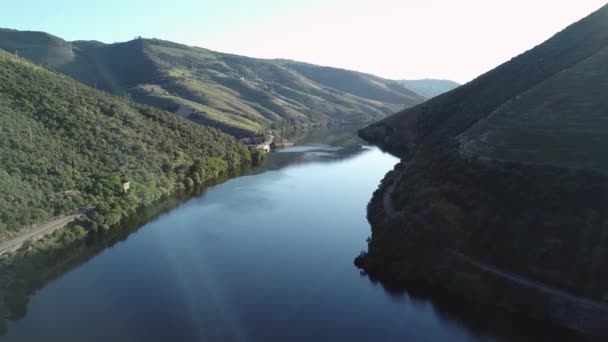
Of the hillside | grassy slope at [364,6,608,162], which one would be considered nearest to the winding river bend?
the hillside

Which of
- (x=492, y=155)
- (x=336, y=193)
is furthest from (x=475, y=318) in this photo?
(x=336, y=193)

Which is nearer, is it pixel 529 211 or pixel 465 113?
pixel 529 211

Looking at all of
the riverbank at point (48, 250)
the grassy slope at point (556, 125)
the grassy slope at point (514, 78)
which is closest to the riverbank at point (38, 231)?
the riverbank at point (48, 250)

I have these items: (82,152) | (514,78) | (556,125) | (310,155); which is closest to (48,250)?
(82,152)

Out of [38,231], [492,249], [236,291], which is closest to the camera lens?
[492,249]

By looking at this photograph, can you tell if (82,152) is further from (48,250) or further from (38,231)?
(48,250)

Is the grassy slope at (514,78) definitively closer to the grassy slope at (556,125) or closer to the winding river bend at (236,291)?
the grassy slope at (556,125)

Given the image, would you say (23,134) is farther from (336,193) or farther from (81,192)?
(336,193)
